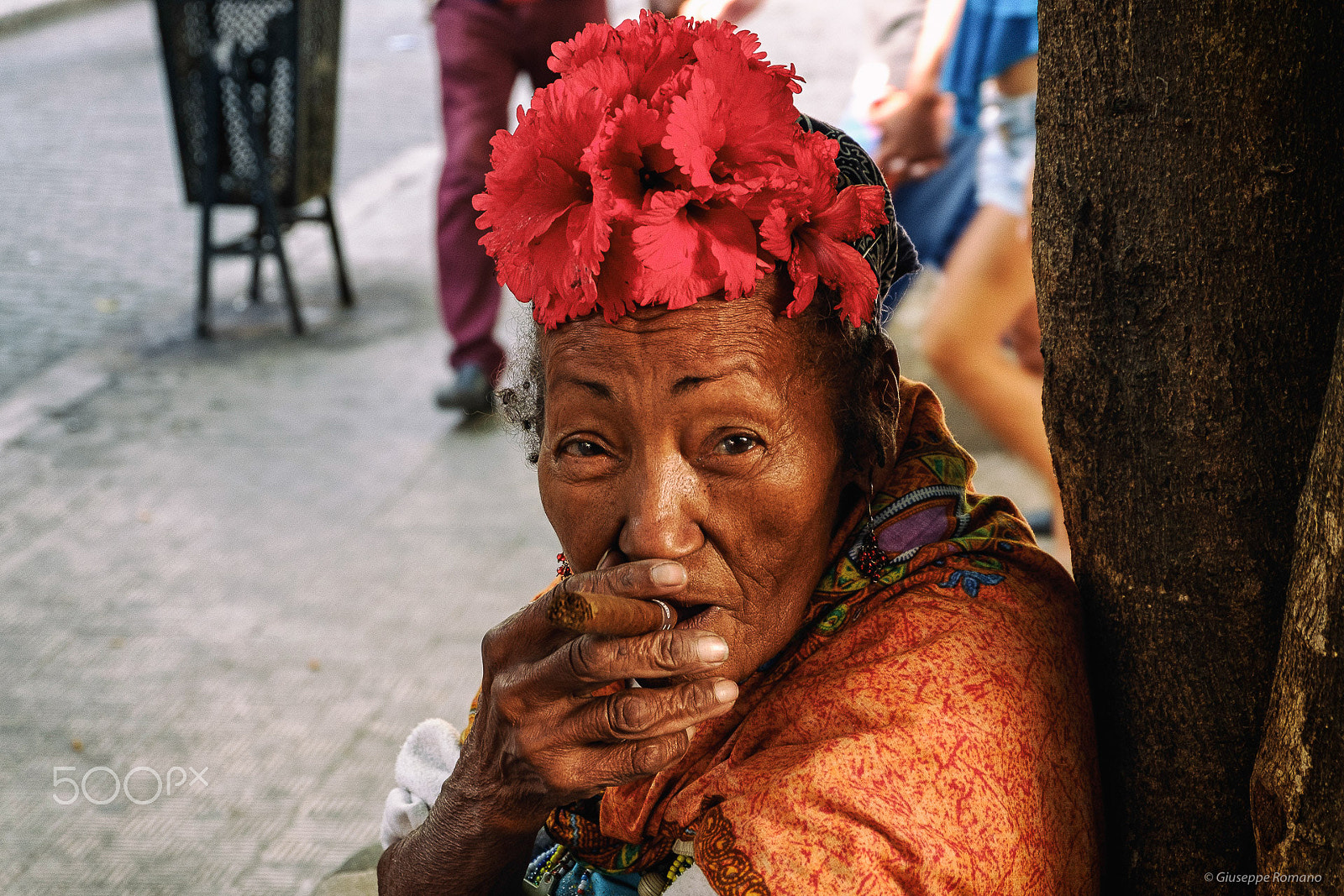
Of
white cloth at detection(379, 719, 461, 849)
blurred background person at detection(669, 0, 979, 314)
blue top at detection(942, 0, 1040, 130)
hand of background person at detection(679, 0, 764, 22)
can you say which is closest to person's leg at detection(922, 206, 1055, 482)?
blurred background person at detection(669, 0, 979, 314)

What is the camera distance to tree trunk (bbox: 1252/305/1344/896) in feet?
4.23

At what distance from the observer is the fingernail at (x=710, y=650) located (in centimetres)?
148

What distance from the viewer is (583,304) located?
169cm

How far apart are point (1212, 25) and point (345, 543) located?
4.16 meters

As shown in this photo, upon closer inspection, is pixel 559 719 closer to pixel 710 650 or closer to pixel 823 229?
pixel 710 650

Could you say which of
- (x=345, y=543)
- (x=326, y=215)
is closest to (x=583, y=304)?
(x=345, y=543)

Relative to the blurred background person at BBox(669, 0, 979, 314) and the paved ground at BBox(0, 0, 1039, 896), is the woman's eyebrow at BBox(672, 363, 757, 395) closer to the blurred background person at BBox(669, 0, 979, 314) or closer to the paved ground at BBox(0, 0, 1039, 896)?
the paved ground at BBox(0, 0, 1039, 896)

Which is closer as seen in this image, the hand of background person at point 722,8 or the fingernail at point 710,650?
the fingernail at point 710,650

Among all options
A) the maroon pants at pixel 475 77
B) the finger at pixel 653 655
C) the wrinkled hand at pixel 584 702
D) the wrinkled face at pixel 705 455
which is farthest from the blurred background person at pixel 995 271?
the finger at pixel 653 655

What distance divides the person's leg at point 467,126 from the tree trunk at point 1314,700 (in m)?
4.68

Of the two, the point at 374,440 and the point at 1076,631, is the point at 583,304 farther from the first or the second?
the point at 374,440

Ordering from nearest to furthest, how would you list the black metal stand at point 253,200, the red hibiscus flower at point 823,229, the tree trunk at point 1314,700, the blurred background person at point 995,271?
the tree trunk at point 1314,700 < the red hibiscus flower at point 823,229 < the blurred background person at point 995,271 < the black metal stand at point 253,200

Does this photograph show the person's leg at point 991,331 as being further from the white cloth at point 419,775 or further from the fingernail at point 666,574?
the fingernail at point 666,574

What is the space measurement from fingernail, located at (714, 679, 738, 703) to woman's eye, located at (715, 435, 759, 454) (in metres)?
0.35
